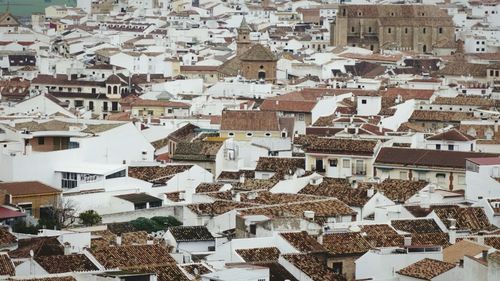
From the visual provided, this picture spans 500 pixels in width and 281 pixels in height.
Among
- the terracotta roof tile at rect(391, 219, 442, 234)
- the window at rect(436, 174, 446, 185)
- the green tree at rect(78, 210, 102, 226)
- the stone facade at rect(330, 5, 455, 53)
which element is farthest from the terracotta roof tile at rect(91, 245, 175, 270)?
the stone facade at rect(330, 5, 455, 53)

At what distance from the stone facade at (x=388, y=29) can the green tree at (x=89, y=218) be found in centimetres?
7181

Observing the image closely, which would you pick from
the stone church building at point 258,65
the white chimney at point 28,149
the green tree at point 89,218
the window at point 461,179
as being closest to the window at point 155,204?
the green tree at point 89,218

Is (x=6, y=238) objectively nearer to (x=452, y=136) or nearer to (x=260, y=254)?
(x=260, y=254)

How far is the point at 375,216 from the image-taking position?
3803 centimetres

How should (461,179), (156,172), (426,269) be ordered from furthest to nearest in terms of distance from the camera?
(156,172) → (461,179) → (426,269)

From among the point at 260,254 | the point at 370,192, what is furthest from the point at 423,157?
the point at 260,254

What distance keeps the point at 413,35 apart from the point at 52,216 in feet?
241

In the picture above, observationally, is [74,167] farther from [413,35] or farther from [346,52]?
[413,35]

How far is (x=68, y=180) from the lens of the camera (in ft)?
139

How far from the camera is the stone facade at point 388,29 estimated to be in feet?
359

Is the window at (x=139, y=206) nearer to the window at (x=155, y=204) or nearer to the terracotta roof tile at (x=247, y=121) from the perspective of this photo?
the window at (x=155, y=204)

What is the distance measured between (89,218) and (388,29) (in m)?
73.9

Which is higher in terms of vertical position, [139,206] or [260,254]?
[260,254]

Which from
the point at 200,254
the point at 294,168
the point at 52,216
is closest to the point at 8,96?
the point at 294,168
